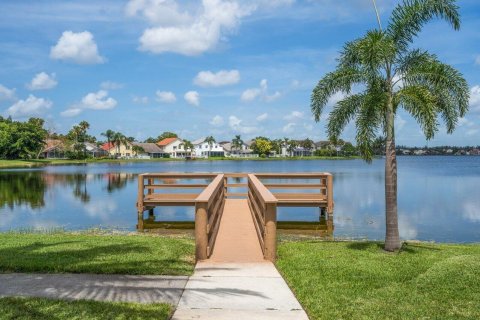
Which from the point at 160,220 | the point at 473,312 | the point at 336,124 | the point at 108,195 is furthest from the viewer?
the point at 108,195

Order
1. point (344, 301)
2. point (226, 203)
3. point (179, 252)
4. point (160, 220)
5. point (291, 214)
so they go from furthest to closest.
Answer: point (291, 214) → point (160, 220) → point (226, 203) → point (179, 252) → point (344, 301)

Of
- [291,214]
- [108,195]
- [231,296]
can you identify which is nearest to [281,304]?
[231,296]

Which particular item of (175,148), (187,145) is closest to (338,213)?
(187,145)

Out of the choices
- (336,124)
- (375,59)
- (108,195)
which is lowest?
(108,195)

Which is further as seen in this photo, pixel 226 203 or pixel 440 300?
pixel 226 203

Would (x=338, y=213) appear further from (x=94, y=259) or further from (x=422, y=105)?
(x=94, y=259)

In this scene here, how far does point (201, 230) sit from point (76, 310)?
10.9 feet

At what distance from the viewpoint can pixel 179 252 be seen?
31.8 ft

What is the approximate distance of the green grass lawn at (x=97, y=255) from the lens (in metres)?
7.93

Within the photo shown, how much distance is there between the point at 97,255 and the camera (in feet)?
30.1

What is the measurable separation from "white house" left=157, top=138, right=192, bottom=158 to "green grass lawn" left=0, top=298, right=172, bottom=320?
5778 inches

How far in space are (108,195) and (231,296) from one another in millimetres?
27160

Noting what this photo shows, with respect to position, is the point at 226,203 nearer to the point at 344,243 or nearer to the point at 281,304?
the point at 344,243

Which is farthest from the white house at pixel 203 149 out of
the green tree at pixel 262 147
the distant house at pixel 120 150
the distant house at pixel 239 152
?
the distant house at pixel 120 150
